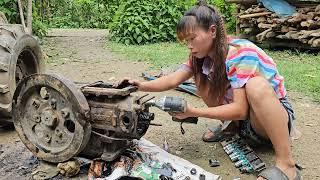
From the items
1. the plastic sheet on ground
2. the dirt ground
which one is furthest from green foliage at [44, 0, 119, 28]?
the plastic sheet on ground

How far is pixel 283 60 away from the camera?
23.9 ft

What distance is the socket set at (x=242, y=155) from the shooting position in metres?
3.19

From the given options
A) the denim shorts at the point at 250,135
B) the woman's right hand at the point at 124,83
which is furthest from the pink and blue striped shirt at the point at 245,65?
the woman's right hand at the point at 124,83

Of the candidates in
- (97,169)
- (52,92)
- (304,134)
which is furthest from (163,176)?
(304,134)

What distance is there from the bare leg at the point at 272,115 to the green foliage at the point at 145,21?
672 cm

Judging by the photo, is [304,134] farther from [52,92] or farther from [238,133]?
[52,92]

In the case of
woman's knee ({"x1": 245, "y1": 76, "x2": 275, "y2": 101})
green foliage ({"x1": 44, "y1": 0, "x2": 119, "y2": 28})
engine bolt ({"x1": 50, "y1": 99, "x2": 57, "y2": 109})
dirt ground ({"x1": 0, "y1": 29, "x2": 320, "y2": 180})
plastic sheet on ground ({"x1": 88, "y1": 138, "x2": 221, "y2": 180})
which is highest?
woman's knee ({"x1": 245, "y1": 76, "x2": 275, "y2": 101})

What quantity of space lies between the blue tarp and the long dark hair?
17.8ft

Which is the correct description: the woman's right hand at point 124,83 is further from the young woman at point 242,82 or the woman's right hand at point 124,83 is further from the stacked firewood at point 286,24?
the stacked firewood at point 286,24

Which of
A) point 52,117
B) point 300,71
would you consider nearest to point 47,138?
point 52,117

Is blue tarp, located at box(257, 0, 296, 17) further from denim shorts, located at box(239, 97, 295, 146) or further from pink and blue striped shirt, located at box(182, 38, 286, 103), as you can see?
→ pink and blue striped shirt, located at box(182, 38, 286, 103)

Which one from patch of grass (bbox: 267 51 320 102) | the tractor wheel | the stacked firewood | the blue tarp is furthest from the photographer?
the blue tarp

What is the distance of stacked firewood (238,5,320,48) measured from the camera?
773 cm

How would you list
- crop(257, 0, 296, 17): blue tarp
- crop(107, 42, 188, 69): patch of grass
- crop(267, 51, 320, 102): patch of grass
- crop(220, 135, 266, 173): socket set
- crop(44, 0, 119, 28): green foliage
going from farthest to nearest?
crop(44, 0, 119, 28): green foliage < crop(257, 0, 296, 17): blue tarp < crop(107, 42, 188, 69): patch of grass < crop(267, 51, 320, 102): patch of grass < crop(220, 135, 266, 173): socket set
